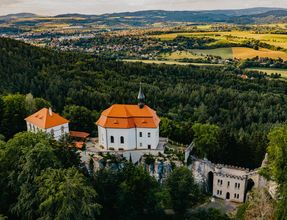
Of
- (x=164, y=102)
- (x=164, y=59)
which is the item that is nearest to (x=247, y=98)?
(x=164, y=102)

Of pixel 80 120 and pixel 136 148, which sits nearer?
pixel 136 148

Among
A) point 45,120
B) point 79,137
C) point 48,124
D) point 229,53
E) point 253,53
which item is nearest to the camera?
point 48,124

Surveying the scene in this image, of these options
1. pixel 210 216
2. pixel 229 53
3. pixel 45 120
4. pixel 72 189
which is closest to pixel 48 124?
pixel 45 120

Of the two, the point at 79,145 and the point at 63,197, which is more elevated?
the point at 63,197

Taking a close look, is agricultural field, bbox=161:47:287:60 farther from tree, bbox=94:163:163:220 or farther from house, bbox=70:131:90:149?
tree, bbox=94:163:163:220

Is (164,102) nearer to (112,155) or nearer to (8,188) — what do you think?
(112,155)

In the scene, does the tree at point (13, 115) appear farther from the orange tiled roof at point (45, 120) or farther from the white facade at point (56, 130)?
the orange tiled roof at point (45, 120)

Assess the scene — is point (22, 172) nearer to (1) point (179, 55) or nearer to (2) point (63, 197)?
(2) point (63, 197)
